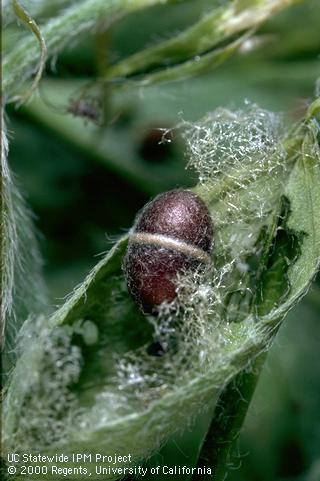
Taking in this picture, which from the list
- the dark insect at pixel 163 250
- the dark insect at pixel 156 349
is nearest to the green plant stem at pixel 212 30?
the dark insect at pixel 163 250

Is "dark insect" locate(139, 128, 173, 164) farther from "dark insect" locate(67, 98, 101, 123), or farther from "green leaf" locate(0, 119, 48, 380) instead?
"green leaf" locate(0, 119, 48, 380)

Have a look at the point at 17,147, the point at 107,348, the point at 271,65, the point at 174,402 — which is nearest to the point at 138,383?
the point at 174,402

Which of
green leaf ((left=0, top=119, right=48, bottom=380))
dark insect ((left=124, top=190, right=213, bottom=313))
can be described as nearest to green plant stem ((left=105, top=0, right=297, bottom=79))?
green leaf ((left=0, top=119, right=48, bottom=380))

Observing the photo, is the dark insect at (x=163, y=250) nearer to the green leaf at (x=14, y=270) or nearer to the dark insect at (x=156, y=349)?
the dark insect at (x=156, y=349)

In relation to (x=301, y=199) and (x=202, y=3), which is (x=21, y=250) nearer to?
(x=301, y=199)

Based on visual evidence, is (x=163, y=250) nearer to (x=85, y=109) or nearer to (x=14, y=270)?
(x=14, y=270)
